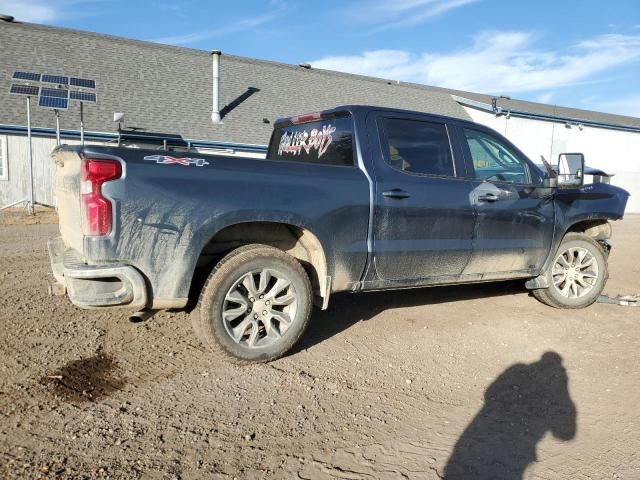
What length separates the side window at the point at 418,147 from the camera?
4695mm

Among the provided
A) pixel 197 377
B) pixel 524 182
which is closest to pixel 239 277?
pixel 197 377

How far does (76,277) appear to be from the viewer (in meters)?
3.47

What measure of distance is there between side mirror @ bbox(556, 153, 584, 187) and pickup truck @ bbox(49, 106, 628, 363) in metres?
0.01

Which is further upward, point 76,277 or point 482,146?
point 482,146

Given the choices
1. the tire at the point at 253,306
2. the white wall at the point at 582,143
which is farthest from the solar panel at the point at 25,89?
the white wall at the point at 582,143

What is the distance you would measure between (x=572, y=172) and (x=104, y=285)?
458 centimetres

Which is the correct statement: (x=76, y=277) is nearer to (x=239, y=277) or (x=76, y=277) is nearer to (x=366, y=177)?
(x=239, y=277)

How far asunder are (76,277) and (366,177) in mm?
2281

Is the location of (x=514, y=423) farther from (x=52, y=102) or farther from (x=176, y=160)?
(x=52, y=102)

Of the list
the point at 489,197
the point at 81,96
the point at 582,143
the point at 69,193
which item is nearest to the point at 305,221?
the point at 69,193

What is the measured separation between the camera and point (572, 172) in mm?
5535

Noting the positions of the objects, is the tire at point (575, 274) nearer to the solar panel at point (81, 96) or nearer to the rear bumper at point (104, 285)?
the rear bumper at point (104, 285)

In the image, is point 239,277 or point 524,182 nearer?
point 239,277

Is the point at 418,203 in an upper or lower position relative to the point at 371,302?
upper
